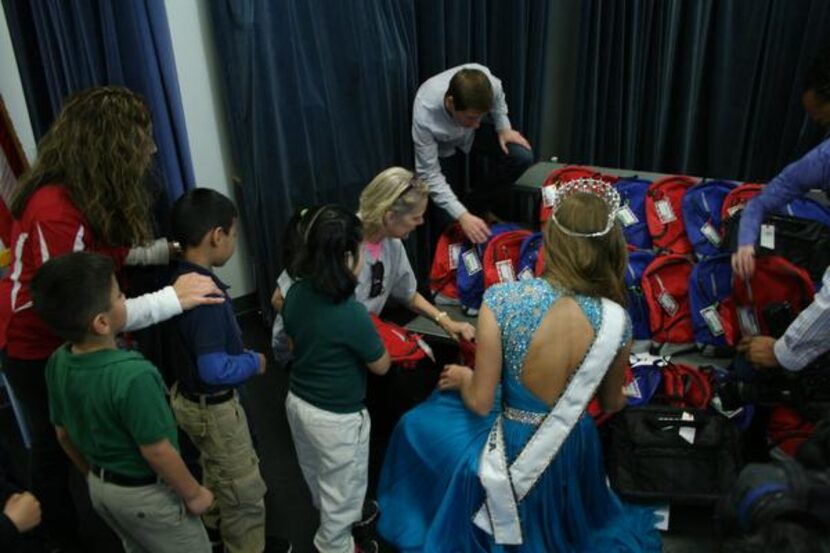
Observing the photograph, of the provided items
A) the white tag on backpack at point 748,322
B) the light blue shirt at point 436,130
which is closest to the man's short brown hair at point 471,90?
the light blue shirt at point 436,130

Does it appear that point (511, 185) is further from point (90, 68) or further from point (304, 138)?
point (90, 68)

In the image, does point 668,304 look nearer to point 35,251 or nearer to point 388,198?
point 388,198

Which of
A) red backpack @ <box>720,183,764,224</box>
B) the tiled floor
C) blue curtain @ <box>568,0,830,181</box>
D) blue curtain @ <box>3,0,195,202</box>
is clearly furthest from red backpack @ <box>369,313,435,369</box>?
blue curtain @ <box>568,0,830,181</box>

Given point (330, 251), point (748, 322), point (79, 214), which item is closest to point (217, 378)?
point (330, 251)

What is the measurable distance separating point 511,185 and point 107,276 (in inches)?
93.4

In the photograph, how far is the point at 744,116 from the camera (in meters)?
3.78

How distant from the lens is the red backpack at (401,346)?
2.24 m

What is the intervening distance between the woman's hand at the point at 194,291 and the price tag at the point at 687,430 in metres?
1.54

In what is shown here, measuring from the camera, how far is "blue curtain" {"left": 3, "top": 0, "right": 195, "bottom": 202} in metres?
2.33

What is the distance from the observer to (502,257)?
2975mm

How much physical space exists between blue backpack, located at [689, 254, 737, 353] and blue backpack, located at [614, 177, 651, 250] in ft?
1.34

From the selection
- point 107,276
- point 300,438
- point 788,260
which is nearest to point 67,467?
point 300,438

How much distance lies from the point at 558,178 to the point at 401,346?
4.93 feet

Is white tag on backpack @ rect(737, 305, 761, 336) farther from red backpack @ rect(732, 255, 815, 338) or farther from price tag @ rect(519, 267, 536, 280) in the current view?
price tag @ rect(519, 267, 536, 280)
